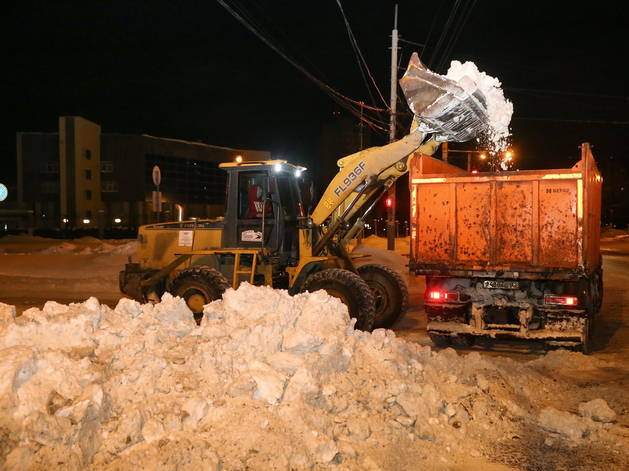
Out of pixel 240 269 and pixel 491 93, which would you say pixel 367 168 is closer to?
pixel 491 93

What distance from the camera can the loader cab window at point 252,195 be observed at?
971cm

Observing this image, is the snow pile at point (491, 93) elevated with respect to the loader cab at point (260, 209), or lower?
elevated

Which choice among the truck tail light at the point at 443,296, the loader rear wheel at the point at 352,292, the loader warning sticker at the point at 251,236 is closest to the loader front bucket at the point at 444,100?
the truck tail light at the point at 443,296

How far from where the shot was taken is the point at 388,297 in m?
10.2

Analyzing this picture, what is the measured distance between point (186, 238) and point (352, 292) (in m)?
3.51

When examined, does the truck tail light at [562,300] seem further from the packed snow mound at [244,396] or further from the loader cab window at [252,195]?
the loader cab window at [252,195]

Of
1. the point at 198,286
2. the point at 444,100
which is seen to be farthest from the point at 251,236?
the point at 444,100

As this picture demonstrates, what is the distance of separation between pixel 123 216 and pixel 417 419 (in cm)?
4563

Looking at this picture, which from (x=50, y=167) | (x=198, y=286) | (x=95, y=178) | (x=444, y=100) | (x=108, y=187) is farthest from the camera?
(x=108, y=187)

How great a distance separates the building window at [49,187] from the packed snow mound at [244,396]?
44663 mm

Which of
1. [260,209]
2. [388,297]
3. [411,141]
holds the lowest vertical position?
[388,297]

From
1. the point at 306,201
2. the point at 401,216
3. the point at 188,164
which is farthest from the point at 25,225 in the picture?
the point at 306,201

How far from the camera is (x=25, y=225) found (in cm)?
4422

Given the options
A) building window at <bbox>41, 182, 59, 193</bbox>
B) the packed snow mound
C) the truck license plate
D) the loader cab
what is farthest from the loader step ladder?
building window at <bbox>41, 182, 59, 193</bbox>
